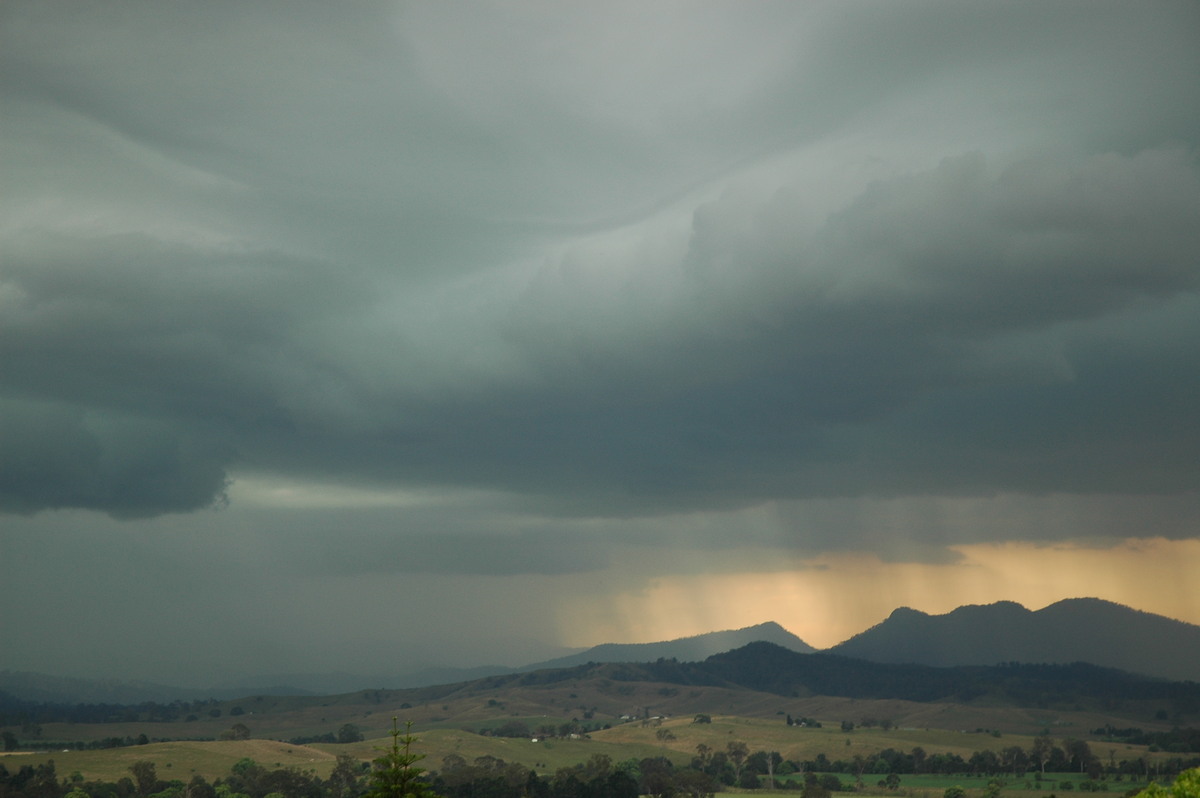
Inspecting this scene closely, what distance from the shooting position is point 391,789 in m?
86.3

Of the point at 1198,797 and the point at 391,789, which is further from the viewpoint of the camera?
the point at 391,789

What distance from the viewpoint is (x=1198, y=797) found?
212ft

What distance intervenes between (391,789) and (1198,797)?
60.5 metres
